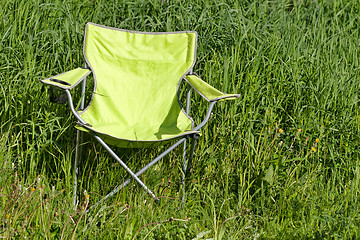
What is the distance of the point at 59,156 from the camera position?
2.94 meters

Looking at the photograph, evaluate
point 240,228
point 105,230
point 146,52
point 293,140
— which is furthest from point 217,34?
point 105,230

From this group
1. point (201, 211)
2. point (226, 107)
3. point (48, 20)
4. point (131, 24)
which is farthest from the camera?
point (131, 24)

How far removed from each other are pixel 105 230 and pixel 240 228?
2.39ft

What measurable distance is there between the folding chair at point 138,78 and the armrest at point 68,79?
83mm

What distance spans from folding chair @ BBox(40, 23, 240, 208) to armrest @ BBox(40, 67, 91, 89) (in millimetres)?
83

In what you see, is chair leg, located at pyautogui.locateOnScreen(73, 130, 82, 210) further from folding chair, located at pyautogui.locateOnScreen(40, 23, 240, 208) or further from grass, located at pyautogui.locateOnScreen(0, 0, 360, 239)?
folding chair, located at pyautogui.locateOnScreen(40, 23, 240, 208)

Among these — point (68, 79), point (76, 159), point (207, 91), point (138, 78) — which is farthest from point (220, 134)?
point (68, 79)

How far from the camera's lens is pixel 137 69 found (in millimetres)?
3246

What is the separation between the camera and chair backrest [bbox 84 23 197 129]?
123 inches

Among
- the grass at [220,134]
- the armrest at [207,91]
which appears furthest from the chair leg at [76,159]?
the armrest at [207,91]

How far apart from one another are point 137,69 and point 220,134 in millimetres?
683

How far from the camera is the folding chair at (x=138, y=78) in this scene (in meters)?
3.07

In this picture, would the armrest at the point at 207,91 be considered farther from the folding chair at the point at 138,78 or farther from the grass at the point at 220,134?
the grass at the point at 220,134

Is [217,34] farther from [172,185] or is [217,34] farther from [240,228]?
[240,228]
